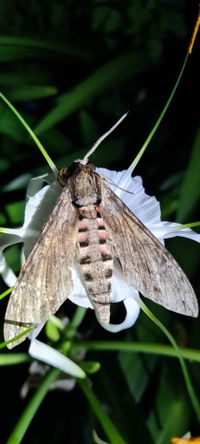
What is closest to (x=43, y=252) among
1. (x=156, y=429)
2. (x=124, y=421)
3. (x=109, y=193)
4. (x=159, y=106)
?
(x=109, y=193)

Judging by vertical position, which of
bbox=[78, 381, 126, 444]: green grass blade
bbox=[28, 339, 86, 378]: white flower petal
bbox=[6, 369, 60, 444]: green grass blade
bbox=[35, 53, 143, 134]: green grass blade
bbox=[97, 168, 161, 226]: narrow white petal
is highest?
bbox=[35, 53, 143, 134]: green grass blade

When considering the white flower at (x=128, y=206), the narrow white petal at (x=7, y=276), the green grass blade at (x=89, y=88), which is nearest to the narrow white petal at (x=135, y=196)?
the white flower at (x=128, y=206)

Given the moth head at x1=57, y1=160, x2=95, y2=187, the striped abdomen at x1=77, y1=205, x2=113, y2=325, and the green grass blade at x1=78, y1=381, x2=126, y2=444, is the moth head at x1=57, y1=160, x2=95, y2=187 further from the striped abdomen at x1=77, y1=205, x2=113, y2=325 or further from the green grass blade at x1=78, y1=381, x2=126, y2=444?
the green grass blade at x1=78, y1=381, x2=126, y2=444

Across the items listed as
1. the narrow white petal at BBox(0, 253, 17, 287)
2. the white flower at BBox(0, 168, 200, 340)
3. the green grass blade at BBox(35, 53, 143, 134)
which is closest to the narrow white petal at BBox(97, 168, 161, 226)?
the white flower at BBox(0, 168, 200, 340)

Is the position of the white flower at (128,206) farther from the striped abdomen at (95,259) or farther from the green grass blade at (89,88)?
the green grass blade at (89,88)

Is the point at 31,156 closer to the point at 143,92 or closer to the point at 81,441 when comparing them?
the point at 143,92

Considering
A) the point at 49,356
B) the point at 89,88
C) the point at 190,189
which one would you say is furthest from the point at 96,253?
the point at 89,88

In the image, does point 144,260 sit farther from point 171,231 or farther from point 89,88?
point 89,88

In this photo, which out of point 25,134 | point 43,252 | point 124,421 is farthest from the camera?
point 25,134
